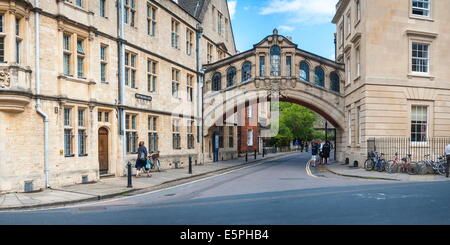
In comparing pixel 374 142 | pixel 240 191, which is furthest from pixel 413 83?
pixel 240 191

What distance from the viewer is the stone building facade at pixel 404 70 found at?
22.5 meters

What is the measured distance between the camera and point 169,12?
24.8m

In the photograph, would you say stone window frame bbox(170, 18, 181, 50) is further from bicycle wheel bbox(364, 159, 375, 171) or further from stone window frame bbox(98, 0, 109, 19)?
bicycle wheel bbox(364, 159, 375, 171)

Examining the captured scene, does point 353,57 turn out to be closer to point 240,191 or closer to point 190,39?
point 190,39

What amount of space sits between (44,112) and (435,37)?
69.2ft

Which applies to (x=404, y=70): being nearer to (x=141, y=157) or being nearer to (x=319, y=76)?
(x=319, y=76)

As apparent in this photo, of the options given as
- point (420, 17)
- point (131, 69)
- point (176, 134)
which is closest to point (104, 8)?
point (131, 69)

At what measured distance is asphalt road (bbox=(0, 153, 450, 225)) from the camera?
8242 millimetres

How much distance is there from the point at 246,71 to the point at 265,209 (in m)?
21.0

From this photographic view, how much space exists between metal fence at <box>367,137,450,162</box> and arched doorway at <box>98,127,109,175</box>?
14.2m

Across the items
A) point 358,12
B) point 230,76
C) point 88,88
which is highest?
point 358,12

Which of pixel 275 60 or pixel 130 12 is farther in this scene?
pixel 275 60

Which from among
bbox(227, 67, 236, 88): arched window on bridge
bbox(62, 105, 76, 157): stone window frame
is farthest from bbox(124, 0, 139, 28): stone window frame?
bbox(227, 67, 236, 88): arched window on bridge

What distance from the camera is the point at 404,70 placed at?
2278cm
